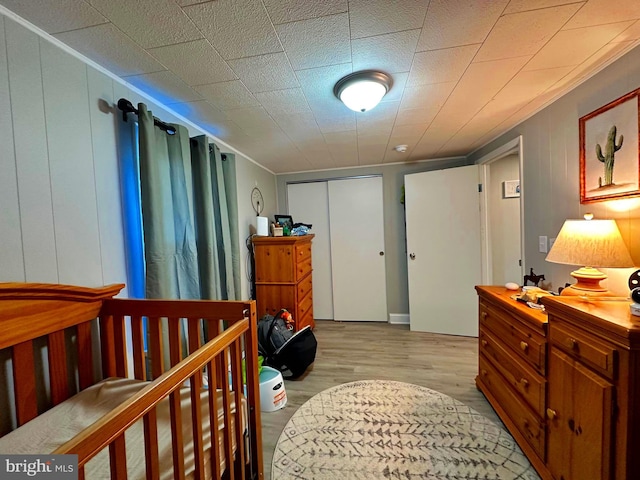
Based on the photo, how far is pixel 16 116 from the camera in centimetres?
96

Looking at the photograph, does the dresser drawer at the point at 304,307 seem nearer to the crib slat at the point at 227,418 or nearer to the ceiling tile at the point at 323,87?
the crib slat at the point at 227,418

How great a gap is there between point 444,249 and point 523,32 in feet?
7.17

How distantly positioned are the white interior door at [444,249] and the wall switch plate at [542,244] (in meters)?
0.90

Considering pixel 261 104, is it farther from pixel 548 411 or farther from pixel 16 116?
pixel 548 411

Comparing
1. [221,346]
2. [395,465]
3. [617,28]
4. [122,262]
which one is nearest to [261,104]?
[122,262]

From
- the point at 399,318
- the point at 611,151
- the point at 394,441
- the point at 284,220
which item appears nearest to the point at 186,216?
the point at 284,220

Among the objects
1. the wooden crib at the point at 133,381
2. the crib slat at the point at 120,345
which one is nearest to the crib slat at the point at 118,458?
the wooden crib at the point at 133,381

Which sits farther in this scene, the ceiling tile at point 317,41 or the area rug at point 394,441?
the area rug at point 394,441

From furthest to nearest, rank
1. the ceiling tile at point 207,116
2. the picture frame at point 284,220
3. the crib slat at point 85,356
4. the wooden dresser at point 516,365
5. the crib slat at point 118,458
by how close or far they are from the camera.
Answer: the picture frame at point 284,220 → the ceiling tile at point 207,116 → the wooden dresser at point 516,365 → the crib slat at point 85,356 → the crib slat at point 118,458

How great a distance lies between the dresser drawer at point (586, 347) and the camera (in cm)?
91

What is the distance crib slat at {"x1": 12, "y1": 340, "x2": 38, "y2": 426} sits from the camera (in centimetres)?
95

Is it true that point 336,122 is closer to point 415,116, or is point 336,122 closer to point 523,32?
point 415,116

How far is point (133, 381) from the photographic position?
1.18 metres

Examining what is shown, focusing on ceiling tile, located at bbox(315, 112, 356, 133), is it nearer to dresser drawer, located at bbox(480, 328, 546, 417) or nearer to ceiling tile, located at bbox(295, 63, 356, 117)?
ceiling tile, located at bbox(295, 63, 356, 117)
